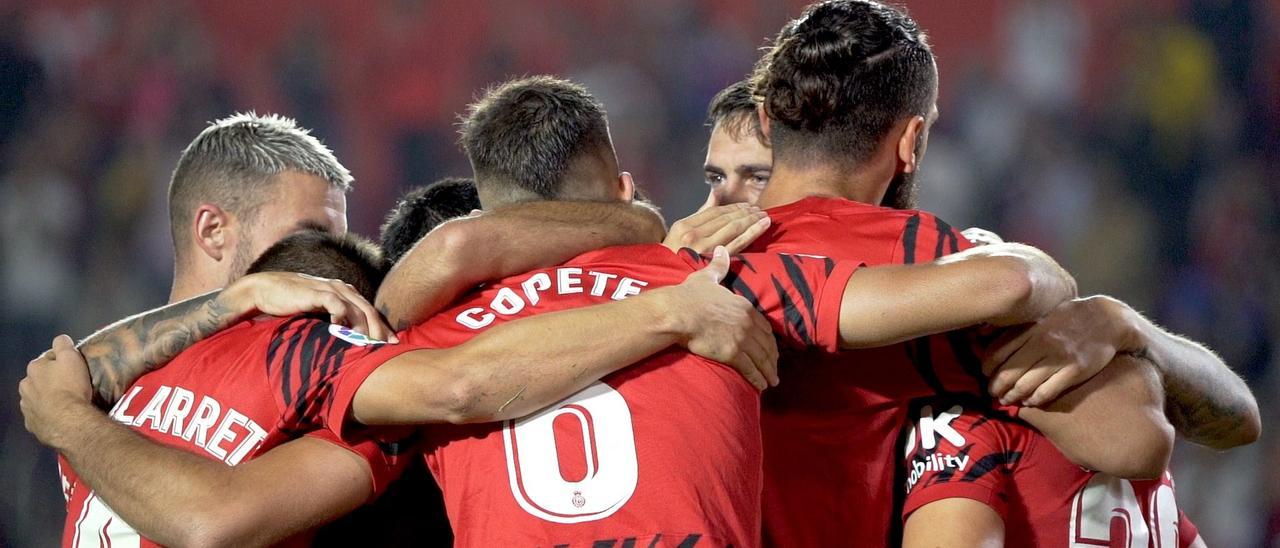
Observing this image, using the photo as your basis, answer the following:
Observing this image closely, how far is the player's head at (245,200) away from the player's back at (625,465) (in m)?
1.18

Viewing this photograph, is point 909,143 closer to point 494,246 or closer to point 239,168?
point 494,246

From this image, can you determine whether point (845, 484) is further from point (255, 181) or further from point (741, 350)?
point (255, 181)

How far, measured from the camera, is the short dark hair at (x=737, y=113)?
3840 mm

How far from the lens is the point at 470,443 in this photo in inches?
89.5

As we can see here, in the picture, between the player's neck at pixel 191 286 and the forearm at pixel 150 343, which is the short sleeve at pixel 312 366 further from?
the player's neck at pixel 191 286

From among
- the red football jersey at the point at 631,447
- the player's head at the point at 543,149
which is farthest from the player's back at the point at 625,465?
the player's head at the point at 543,149

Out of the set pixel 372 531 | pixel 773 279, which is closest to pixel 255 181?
pixel 372 531

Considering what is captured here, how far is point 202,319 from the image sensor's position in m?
2.58

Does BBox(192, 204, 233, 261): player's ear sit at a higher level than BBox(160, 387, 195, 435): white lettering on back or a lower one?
higher

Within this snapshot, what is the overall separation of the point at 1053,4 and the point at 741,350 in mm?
7065

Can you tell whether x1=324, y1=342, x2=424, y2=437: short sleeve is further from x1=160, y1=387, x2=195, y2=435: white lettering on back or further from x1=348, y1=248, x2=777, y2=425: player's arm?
x1=160, y1=387, x2=195, y2=435: white lettering on back

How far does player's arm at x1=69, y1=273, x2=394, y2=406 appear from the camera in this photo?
8.13 feet

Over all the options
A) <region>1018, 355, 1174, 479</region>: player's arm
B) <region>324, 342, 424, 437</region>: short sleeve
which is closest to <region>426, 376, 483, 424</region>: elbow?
<region>324, 342, 424, 437</region>: short sleeve

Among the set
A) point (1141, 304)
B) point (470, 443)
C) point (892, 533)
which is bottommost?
point (1141, 304)
